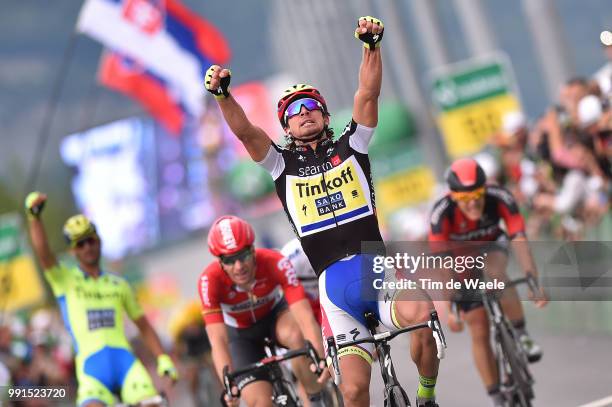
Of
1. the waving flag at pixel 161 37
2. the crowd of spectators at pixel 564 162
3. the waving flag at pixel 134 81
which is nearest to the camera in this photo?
the crowd of spectators at pixel 564 162

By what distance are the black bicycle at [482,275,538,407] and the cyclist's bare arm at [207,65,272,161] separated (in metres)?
2.85

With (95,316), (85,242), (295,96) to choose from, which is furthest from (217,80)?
(95,316)

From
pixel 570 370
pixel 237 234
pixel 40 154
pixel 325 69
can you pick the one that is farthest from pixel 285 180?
pixel 325 69

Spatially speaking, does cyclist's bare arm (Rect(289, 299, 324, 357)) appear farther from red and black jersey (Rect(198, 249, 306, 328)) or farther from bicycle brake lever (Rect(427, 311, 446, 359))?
bicycle brake lever (Rect(427, 311, 446, 359))

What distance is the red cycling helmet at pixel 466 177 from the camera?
9367 millimetres

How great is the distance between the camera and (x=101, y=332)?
10070mm

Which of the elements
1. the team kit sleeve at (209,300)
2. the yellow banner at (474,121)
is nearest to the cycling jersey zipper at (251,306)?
the team kit sleeve at (209,300)

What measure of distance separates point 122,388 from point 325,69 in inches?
4412

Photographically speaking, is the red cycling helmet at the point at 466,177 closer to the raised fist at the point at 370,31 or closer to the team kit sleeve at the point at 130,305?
the raised fist at the point at 370,31

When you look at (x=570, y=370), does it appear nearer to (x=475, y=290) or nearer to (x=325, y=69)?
(x=475, y=290)

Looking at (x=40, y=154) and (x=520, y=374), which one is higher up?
(x=40, y=154)

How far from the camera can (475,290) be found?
9047 millimetres

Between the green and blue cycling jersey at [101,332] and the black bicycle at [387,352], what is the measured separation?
9.88ft

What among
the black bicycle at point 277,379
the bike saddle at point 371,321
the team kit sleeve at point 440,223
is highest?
the team kit sleeve at point 440,223
